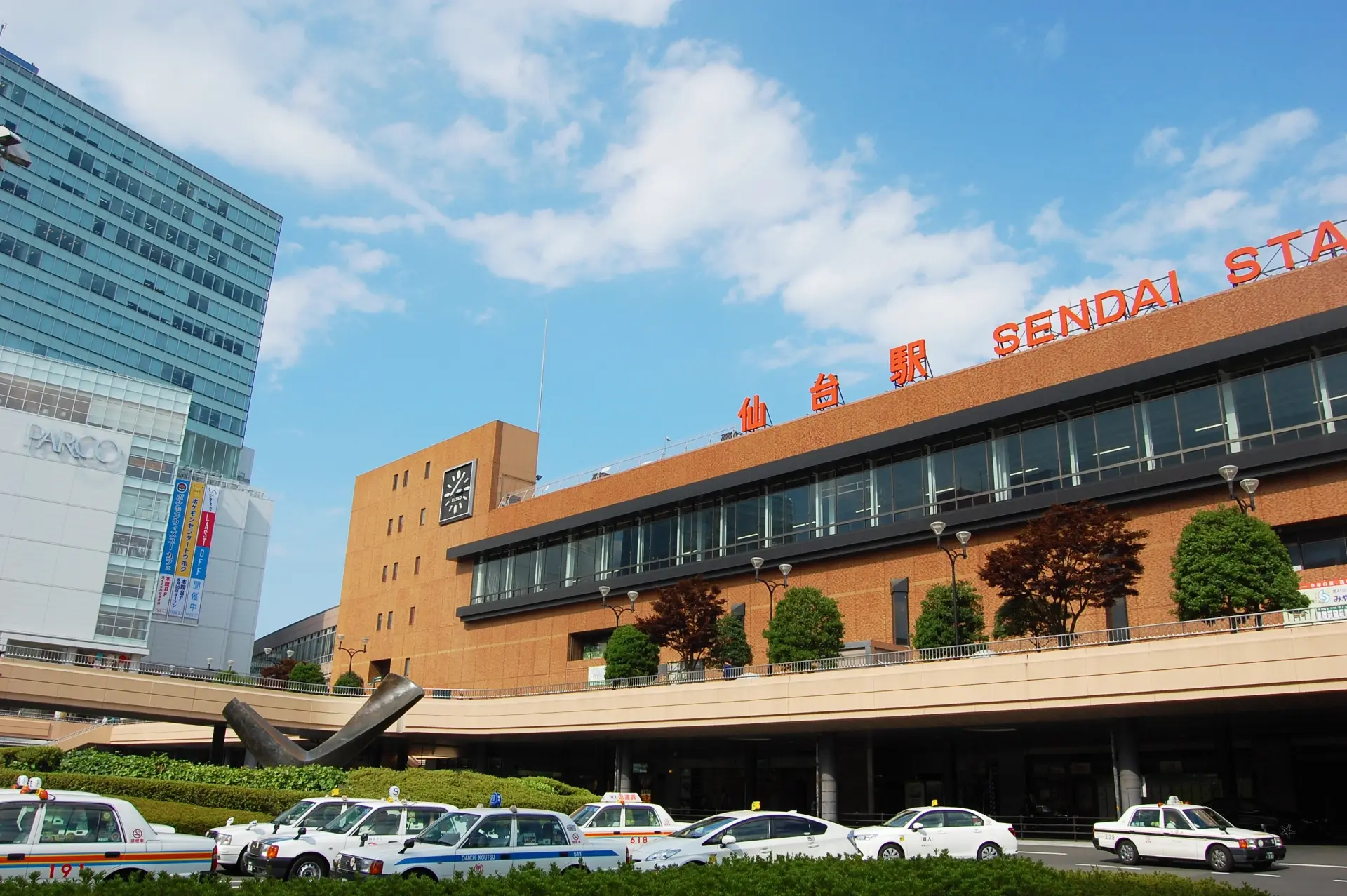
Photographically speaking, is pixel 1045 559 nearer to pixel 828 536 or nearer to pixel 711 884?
pixel 828 536

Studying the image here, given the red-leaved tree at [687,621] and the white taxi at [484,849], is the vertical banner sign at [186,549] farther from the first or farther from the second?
the white taxi at [484,849]

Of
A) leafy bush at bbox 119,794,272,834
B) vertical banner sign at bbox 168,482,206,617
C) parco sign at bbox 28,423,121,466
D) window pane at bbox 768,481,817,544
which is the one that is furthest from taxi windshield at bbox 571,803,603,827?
vertical banner sign at bbox 168,482,206,617

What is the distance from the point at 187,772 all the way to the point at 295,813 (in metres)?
15.5

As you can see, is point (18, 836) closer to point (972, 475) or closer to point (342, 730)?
point (342, 730)

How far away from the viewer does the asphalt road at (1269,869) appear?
19.5 m

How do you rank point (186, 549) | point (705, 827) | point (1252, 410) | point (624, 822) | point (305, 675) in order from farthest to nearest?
point (186, 549) < point (305, 675) < point (1252, 410) < point (624, 822) < point (705, 827)

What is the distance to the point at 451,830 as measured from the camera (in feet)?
58.3

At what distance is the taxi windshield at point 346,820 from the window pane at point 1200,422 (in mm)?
28489

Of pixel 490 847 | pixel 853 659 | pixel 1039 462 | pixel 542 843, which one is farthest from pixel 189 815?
pixel 1039 462

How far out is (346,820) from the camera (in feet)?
65.1

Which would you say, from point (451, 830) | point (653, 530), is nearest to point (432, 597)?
point (653, 530)

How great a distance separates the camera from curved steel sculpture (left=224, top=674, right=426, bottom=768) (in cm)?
3841

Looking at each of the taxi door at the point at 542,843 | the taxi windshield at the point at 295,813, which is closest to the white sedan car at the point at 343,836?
the taxi windshield at the point at 295,813

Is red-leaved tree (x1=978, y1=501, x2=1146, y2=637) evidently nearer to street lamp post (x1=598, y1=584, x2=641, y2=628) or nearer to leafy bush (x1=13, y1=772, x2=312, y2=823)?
street lamp post (x1=598, y1=584, x2=641, y2=628)
